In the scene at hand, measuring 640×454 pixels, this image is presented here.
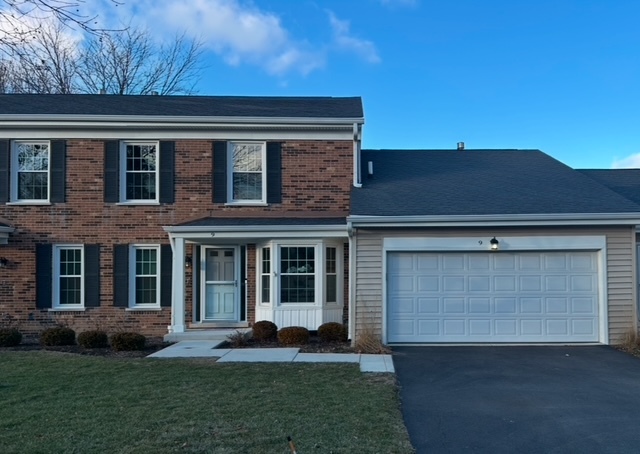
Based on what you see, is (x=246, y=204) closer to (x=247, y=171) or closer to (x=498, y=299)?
(x=247, y=171)

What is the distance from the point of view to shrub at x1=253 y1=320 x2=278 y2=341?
41.7 feet

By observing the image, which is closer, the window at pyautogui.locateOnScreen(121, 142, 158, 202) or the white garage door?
the white garage door

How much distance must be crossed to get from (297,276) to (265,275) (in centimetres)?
89

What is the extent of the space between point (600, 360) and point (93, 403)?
27.8 ft

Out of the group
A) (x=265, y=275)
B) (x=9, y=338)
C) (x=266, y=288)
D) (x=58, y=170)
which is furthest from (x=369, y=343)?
(x=58, y=170)

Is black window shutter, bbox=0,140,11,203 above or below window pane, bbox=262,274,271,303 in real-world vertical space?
above

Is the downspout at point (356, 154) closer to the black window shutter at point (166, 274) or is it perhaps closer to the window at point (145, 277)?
the black window shutter at point (166, 274)

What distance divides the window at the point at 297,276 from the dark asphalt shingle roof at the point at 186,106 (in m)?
3.45

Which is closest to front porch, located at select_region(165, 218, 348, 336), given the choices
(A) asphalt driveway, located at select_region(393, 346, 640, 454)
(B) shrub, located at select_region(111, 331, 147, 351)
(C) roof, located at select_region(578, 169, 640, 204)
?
(B) shrub, located at select_region(111, 331, 147, 351)

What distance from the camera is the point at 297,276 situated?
13.7 meters

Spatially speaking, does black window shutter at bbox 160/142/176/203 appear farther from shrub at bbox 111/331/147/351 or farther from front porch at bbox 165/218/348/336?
shrub at bbox 111/331/147/351

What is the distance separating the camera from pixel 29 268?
14266mm

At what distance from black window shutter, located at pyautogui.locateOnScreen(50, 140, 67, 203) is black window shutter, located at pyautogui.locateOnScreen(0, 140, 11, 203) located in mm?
1085

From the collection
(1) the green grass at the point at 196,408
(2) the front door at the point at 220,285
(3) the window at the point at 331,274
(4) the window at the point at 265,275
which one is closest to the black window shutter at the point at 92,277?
(2) the front door at the point at 220,285
